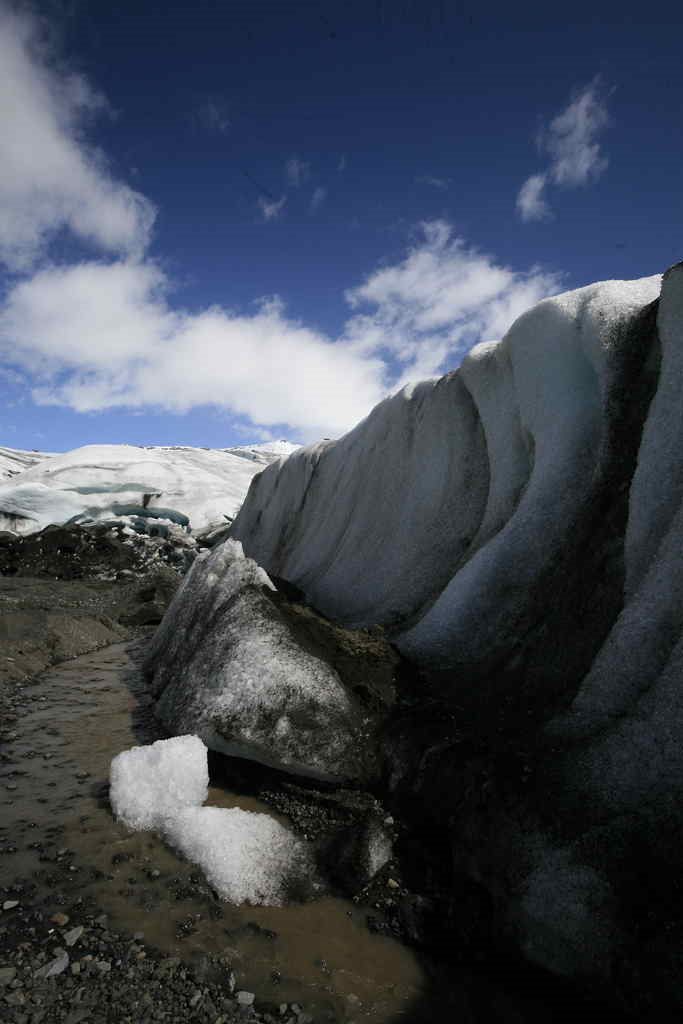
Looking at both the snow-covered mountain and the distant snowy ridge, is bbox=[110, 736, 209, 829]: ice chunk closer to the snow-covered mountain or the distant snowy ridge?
the snow-covered mountain

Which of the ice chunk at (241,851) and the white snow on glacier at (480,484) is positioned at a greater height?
the white snow on glacier at (480,484)

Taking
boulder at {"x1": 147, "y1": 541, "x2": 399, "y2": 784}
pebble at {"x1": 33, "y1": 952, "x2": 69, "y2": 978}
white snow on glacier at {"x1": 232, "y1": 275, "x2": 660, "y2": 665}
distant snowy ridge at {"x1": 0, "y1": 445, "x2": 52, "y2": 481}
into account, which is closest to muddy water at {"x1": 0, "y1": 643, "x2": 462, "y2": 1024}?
pebble at {"x1": 33, "y1": 952, "x2": 69, "y2": 978}

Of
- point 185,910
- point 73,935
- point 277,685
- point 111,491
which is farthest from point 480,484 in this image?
point 111,491

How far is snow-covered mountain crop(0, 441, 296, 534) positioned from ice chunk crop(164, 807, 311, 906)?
19803 mm

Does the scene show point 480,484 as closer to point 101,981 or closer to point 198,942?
point 198,942

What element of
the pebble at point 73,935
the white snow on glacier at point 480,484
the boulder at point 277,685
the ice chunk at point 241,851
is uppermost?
the white snow on glacier at point 480,484

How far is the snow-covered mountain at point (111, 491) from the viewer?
68.5ft

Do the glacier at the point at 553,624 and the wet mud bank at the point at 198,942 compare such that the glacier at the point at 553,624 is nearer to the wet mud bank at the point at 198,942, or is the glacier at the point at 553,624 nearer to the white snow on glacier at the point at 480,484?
the white snow on glacier at the point at 480,484

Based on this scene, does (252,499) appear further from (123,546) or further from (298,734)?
(298,734)

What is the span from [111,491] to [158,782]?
2203 centimetres

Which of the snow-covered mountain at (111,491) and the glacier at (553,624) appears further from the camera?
the snow-covered mountain at (111,491)

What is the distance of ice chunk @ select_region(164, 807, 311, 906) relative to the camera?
251 centimetres

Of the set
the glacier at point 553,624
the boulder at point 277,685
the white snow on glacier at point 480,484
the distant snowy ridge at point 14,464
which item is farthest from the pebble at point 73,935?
the distant snowy ridge at point 14,464

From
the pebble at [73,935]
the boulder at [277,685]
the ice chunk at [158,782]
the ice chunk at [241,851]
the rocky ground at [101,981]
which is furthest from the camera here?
the boulder at [277,685]
